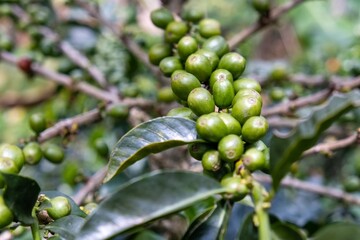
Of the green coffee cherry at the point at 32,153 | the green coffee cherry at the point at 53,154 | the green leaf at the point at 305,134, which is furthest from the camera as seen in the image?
the green coffee cherry at the point at 53,154

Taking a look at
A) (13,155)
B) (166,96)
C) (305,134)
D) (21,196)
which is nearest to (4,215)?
(21,196)

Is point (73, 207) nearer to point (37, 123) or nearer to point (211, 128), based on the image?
point (211, 128)

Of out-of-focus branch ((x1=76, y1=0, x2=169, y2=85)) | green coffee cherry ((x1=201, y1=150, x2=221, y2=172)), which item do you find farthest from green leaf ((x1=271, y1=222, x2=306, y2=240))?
out-of-focus branch ((x1=76, y1=0, x2=169, y2=85))

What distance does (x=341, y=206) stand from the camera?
4.42ft

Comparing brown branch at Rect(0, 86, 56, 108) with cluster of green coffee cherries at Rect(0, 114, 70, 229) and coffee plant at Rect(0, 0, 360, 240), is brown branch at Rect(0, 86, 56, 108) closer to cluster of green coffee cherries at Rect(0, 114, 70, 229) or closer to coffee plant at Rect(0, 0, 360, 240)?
coffee plant at Rect(0, 0, 360, 240)

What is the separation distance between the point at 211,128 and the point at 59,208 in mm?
234

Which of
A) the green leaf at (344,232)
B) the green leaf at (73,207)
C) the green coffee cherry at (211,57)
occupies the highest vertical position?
the green coffee cherry at (211,57)

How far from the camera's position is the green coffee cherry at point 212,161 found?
628mm

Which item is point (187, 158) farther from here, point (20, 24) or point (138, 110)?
point (20, 24)

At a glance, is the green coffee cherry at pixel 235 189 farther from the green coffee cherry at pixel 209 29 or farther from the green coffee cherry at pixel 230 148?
the green coffee cherry at pixel 209 29

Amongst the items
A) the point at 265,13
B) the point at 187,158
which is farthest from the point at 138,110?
the point at 265,13

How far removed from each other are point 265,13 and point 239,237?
0.73 m

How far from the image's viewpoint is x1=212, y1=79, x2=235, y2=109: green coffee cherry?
680mm

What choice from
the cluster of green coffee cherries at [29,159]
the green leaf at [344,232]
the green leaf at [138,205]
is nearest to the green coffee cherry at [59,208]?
the cluster of green coffee cherries at [29,159]
